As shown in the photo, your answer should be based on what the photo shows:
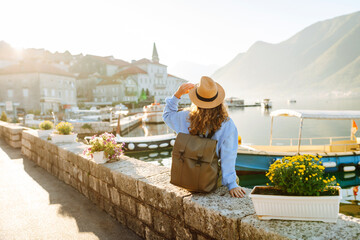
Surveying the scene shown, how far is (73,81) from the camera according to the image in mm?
63281

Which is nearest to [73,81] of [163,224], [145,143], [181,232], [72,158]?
[145,143]

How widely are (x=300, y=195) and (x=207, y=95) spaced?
134cm

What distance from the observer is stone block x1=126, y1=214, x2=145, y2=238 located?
3.97 meters

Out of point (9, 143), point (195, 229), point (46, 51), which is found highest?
point (46, 51)

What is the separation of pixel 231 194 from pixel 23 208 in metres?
4.18

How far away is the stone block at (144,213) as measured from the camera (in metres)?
3.78

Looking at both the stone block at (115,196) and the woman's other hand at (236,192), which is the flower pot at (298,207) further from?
the stone block at (115,196)

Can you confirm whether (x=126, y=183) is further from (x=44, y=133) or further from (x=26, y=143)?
(x=26, y=143)

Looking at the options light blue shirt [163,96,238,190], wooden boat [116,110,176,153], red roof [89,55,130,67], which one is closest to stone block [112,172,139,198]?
light blue shirt [163,96,238,190]

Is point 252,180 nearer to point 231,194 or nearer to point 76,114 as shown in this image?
point 231,194

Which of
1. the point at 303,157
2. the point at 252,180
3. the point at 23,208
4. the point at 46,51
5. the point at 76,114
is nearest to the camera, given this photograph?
the point at 303,157

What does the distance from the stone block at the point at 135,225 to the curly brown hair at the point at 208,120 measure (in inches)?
68.5

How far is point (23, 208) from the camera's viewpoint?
5.27 meters

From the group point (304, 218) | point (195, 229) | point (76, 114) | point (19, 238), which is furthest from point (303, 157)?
point (76, 114)
